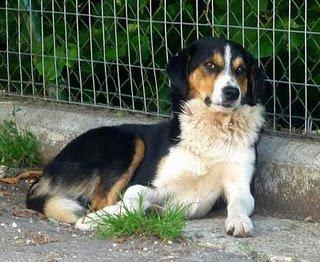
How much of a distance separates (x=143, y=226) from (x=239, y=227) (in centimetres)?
52

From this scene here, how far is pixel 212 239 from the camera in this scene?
20.4ft

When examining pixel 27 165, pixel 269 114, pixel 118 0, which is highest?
pixel 118 0

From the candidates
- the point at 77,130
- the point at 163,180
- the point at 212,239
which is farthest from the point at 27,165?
the point at 212,239

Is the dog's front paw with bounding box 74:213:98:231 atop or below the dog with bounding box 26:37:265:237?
below

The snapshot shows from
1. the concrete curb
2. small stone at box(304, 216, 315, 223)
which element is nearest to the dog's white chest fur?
the concrete curb

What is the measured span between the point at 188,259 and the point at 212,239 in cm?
38

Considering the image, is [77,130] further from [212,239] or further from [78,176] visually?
[212,239]

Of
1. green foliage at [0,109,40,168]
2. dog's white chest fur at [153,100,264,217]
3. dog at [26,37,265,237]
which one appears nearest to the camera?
Result: dog at [26,37,265,237]

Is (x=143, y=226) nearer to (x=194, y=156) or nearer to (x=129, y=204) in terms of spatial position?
(x=129, y=204)

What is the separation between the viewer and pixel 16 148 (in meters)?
7.95

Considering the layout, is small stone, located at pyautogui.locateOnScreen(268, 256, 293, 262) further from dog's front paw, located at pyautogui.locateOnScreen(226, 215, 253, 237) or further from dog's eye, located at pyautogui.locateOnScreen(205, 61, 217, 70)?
dog's eye, located at pyautogui.locateOnScreen(205, 61, 217, 70)

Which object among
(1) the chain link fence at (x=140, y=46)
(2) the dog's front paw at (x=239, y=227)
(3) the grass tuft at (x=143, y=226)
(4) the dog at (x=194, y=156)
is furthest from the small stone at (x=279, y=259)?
(1) the chain link fence at (x=140, y=46)

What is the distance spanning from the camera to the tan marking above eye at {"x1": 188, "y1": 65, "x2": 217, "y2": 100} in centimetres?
669

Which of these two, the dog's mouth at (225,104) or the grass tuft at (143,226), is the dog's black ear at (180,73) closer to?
the dog's mouth at (225,104)
